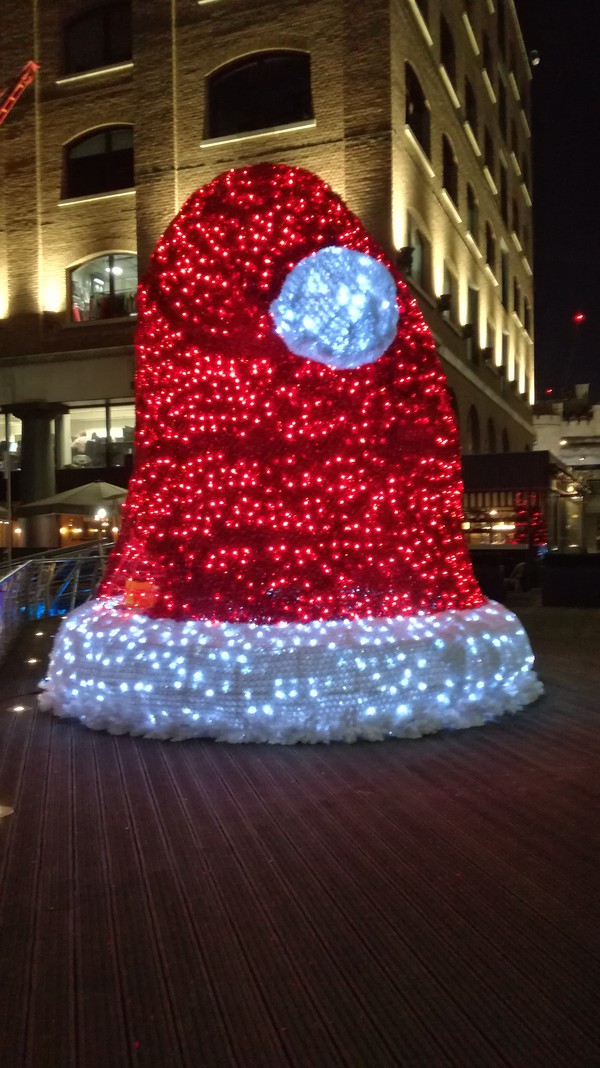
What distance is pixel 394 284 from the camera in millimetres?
6965

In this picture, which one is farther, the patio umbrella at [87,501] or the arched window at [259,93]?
the arched window at [259,93]

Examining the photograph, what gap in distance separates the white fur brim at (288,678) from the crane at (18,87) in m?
22.6

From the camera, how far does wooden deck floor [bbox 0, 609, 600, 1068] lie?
2744 mm

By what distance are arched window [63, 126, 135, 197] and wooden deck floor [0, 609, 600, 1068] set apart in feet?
71.0

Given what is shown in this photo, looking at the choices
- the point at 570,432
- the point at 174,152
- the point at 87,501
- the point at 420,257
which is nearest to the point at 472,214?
the point at 420,257

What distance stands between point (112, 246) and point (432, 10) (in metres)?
10.7

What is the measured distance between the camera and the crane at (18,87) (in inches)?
949

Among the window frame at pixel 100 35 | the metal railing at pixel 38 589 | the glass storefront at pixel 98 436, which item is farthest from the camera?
the glass storefront at pixel 98 436

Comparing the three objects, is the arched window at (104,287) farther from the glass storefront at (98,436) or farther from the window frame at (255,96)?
the window frame at (255,96)

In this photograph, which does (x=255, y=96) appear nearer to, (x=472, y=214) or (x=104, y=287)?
(x=104, y=287)

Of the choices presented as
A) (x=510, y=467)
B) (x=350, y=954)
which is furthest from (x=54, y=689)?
(x=510, y=467)

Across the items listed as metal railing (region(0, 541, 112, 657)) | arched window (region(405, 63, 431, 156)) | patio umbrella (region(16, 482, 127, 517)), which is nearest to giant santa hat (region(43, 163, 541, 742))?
metal railing (region(0, 541, 112, 657))

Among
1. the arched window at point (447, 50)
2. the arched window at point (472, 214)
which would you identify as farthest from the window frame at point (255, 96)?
the arched window at point (472, 214)

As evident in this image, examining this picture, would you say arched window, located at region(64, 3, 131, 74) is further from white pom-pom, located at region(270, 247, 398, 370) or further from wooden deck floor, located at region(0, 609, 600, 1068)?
wooden deck floor, located at region(0, 609, 600, 1068)
